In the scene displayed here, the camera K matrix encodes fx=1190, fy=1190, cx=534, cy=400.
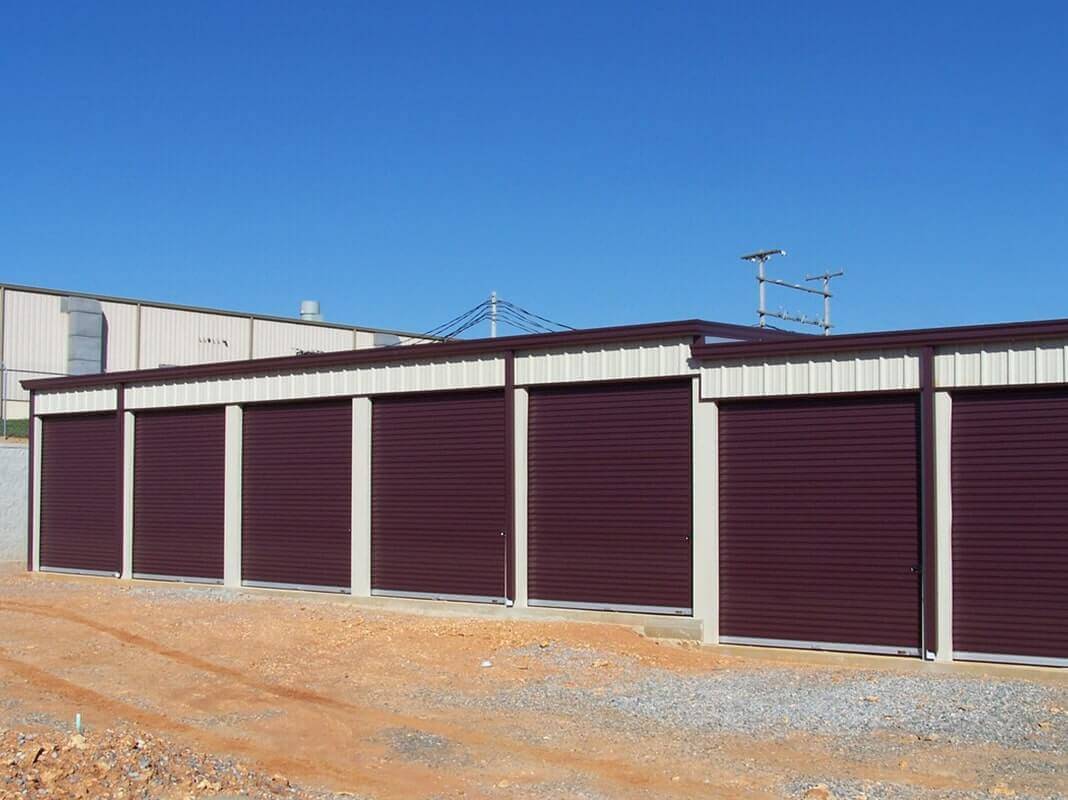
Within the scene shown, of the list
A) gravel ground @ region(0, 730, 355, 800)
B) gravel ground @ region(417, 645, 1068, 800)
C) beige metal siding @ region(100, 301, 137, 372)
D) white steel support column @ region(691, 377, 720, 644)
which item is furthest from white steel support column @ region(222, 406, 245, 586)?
beige metal siding @ region(100, 301, 137, 372)

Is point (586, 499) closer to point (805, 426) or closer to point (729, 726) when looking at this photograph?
point (805, 426)

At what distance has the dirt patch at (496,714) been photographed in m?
9.51

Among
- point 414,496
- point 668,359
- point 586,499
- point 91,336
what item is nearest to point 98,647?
point 414,496

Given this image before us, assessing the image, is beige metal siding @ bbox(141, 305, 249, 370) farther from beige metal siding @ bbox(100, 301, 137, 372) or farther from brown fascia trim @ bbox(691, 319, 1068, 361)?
brown fascia trim @ bbox(691, 319, 1068, 361)

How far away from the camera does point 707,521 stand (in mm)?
16609

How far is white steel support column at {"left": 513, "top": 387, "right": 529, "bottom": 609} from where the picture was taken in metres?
18.6

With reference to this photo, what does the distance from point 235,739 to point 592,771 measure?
11.1ft

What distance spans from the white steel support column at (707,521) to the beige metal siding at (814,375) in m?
0.38

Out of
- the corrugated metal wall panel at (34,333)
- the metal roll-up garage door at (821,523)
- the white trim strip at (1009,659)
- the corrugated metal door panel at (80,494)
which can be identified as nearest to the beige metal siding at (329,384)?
the corrugated metal door panel at (80,494)

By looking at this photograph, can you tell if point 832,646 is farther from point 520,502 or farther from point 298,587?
point 298,587

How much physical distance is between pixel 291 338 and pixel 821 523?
124ft

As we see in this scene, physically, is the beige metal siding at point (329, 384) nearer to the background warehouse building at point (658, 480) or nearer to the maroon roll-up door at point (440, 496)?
the background warehouse building at point (658, 480)

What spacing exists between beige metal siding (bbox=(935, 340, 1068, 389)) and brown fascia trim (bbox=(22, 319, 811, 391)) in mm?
2100

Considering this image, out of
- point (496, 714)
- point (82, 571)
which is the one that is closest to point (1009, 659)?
point (496, 714)
